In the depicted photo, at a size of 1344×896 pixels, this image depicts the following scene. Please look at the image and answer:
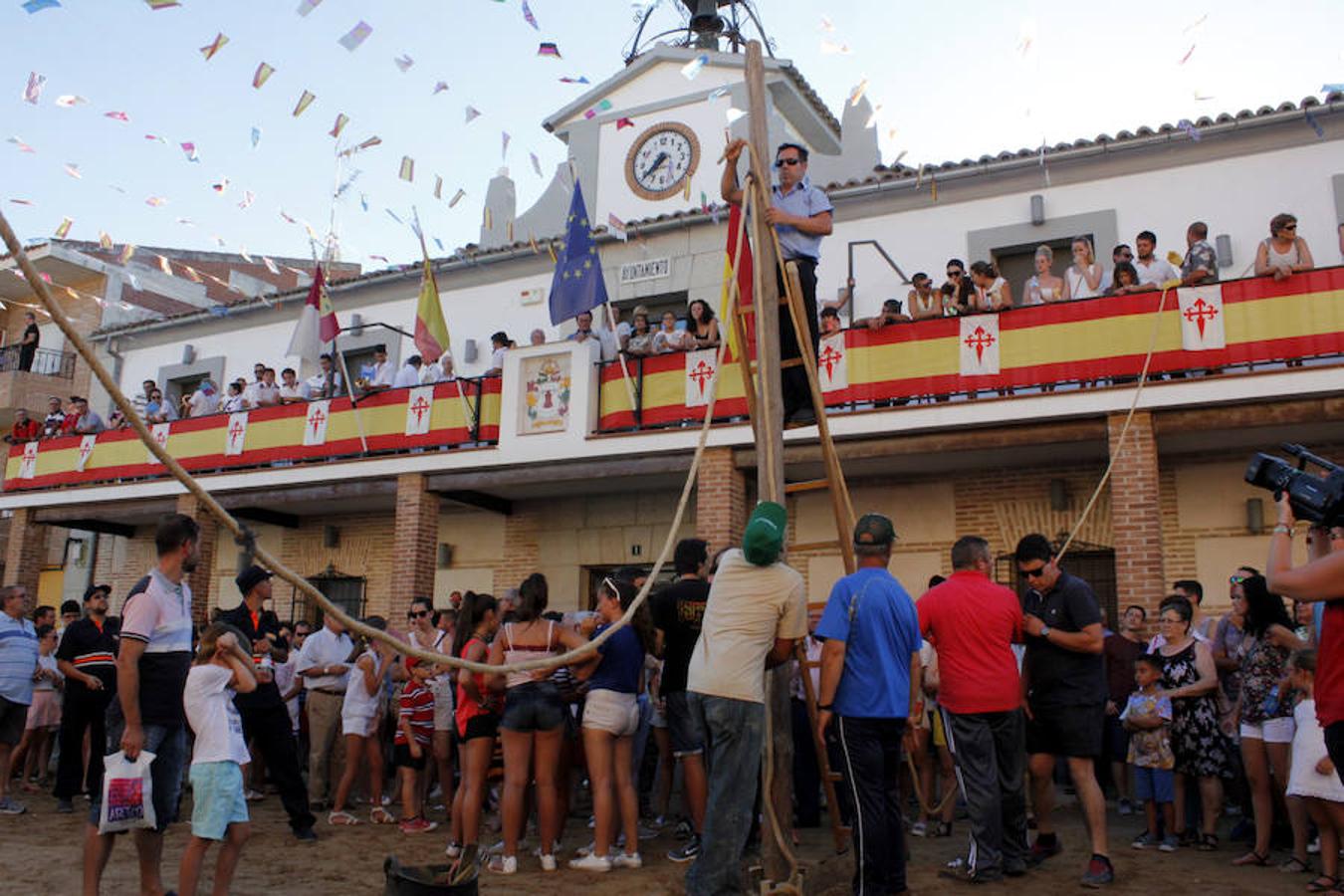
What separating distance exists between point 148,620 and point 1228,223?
11.3m

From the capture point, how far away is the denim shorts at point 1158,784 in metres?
6.86

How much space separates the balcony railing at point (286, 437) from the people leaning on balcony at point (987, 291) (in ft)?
20.5

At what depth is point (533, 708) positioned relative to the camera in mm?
6504

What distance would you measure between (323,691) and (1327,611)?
24.3 ft

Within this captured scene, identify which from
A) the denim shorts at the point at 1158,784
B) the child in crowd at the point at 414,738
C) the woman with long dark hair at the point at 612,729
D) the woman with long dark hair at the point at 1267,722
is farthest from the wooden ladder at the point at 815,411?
the child in crowd at the point at 414,738

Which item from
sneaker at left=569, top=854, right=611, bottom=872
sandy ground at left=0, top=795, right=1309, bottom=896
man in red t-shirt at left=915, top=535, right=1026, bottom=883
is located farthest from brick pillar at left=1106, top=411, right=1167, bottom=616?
sneaker at left=569, top=854, right=611, bottom=872

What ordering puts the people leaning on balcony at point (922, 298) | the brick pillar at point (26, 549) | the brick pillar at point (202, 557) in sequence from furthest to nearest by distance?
the brick pillar at point (26, 549)
the brick pillar at point (202, 557)
the people leaning on balcony at point (922, 298)

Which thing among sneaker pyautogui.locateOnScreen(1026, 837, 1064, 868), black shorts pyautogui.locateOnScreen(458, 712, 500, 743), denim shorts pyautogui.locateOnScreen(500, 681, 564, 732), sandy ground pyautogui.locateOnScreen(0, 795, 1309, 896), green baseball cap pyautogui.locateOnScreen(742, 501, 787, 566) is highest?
green baseball cap pyautogui.locateOnScreen(742, 501, 787, 566)

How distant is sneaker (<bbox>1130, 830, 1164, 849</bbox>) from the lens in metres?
6.90

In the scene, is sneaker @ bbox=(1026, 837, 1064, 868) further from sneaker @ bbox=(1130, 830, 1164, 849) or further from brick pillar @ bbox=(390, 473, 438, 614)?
brick pillar @ bbox=(390, 473, 438, 614)

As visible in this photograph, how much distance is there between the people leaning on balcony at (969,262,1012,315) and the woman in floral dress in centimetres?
491

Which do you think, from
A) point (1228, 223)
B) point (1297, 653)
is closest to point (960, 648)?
point (1297, 653)

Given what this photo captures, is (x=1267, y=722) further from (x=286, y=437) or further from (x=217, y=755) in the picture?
(x=286, y=437)

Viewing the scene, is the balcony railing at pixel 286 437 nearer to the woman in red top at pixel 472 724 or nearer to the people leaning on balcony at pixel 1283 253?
the woman in red top at pixel 472 724
